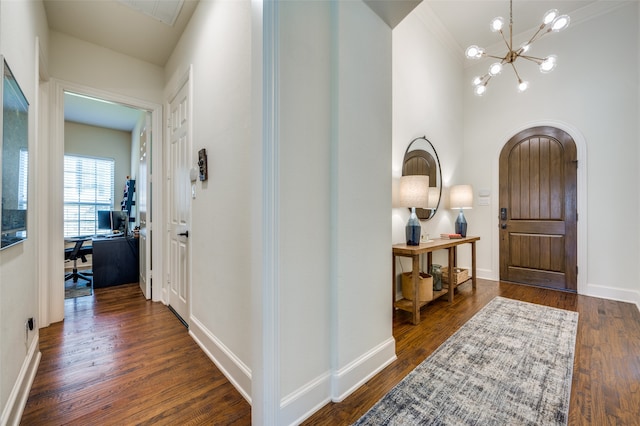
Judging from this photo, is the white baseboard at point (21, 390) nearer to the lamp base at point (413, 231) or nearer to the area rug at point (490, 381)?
the area rug at point (490, 381)

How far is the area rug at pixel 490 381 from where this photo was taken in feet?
4.30

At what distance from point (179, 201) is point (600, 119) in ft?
16.4

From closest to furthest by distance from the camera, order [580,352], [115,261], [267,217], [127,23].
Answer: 1. [267,217]
2. [580,352]
3. [127,23]
4. [115,261]

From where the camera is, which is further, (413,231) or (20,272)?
(413,231)

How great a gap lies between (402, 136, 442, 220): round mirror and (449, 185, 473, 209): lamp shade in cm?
23

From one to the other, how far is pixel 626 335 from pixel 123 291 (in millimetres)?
5364

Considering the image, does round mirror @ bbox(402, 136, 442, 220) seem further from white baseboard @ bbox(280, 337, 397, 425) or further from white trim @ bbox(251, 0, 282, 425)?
white trim @ bbox(251, 0, 282, 425)

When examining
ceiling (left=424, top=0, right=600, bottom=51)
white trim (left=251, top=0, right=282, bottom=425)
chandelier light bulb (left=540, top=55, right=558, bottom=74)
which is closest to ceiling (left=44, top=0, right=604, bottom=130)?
ceiling (left=424, top=0, right=600, bottom=51)

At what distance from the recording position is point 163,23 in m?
2.43

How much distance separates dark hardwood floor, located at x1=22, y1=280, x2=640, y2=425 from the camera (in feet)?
4.48

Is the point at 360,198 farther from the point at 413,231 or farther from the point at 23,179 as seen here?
the point at 23,179

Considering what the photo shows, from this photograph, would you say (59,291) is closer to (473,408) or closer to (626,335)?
(473,408)

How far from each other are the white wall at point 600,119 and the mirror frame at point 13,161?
16.6 feet

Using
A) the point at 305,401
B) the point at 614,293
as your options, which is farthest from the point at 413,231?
the point at 614,293
